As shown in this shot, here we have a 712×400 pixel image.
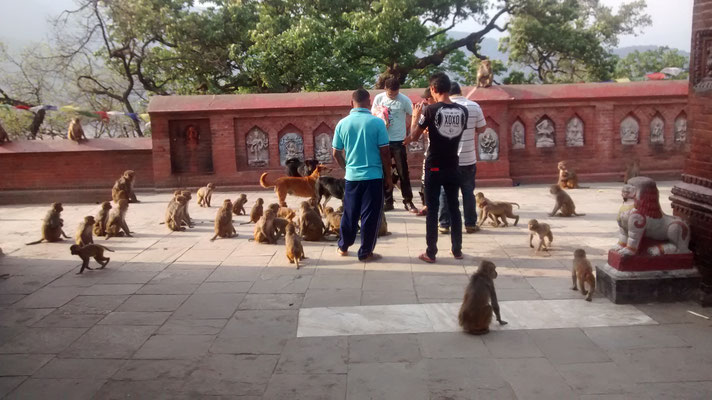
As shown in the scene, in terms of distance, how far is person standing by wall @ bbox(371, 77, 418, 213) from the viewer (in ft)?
30.4

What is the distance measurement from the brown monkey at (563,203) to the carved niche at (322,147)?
18.8ft

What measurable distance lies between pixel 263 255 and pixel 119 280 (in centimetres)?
173

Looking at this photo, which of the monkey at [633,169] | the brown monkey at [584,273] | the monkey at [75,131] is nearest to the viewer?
the brown monkey at [584,273]

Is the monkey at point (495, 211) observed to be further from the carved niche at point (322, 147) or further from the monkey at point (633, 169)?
the carved niche at point (322, 147)

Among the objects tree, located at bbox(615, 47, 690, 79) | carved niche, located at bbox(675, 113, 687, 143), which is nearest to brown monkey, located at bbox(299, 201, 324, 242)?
carved niche, located at bbox(675, 113, 687, 143)

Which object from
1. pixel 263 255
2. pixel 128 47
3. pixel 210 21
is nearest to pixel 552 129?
pixel 263 255

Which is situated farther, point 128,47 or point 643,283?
point 128,47

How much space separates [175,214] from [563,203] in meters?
5.82

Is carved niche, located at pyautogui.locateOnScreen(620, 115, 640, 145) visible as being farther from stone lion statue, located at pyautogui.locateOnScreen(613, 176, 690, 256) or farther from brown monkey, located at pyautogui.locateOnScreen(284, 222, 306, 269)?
brown monkey, located at pyautogui.locateOnScreen(284, 222, 306, 269)

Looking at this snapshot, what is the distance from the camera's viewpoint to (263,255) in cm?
791

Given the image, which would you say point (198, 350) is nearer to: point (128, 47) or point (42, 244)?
point (42, 244)

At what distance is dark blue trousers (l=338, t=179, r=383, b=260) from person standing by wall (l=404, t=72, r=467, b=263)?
60 cm

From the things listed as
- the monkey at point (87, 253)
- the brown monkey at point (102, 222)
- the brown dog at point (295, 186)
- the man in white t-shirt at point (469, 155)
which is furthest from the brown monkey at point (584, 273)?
the brown monkey at point (102, 222)

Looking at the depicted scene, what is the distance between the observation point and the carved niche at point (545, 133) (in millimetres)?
14164
